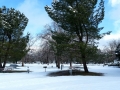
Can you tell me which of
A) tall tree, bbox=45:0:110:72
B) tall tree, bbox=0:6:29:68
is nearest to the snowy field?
tall tree, bbox=45:0:110:72

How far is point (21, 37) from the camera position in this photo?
104 feet

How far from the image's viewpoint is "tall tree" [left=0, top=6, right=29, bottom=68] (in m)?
30.7

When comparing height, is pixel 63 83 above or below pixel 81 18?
below

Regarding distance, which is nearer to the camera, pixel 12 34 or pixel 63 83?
pixel 63 83

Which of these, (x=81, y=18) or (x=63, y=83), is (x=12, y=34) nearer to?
(x=81, y=18)

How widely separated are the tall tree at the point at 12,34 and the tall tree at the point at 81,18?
783 cm

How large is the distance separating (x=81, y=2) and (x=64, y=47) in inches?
221

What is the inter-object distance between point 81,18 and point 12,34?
13.2m

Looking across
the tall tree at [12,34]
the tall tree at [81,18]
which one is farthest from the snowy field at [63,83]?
the tall tree at [12,34]

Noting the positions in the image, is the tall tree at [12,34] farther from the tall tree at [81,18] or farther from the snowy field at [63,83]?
the snowy field at [63,83]

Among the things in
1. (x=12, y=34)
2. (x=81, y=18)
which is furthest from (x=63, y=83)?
(x=12, y=34)

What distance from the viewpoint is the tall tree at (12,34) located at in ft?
101

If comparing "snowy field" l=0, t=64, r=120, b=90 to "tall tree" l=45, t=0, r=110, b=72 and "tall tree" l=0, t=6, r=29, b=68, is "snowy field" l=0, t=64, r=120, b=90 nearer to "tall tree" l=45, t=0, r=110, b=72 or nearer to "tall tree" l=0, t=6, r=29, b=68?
"tall tree" l=45, t=0, r=110, b=72

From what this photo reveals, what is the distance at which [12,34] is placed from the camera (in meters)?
31.8
